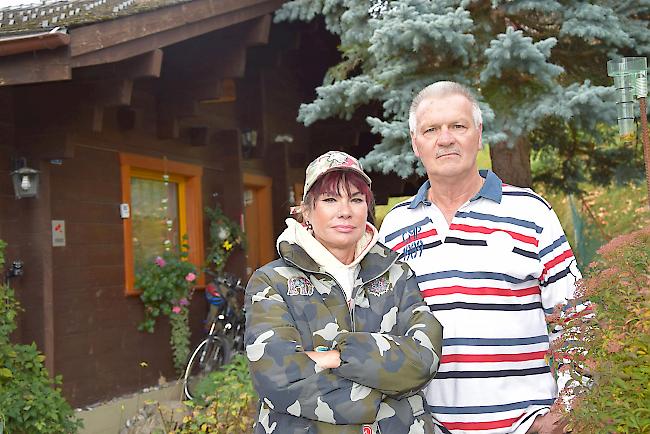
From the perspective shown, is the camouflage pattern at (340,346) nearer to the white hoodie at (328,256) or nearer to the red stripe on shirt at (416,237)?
the white hoodie at (328,256)

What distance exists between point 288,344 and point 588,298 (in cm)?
81

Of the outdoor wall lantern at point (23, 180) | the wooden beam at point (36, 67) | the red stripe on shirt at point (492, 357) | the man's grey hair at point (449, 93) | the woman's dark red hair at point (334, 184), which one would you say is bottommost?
the red stripe on shirt at point (492, 357)

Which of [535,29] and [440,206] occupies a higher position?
[535,29]

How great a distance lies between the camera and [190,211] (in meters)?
7.94

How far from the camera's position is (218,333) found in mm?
7293

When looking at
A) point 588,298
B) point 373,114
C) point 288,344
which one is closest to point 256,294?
point 288,344

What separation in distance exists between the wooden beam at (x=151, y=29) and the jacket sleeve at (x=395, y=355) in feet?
10.8

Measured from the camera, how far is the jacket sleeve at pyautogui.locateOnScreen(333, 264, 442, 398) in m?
2.08

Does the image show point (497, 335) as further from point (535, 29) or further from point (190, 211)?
point (190, 211)

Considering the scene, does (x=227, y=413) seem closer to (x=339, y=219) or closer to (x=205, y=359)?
(x=205, y=359)

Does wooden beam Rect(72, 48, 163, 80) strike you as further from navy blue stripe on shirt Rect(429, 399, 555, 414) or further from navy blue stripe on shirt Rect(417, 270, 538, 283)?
navy blue stripe on shirt Rect(429, 399, 555, 414)

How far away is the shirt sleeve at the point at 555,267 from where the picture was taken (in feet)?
7.82

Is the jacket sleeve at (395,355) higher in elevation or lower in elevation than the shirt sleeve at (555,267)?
lower

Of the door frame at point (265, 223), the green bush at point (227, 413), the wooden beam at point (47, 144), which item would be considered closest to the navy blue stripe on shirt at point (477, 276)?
the green bush at point (227, 413)
